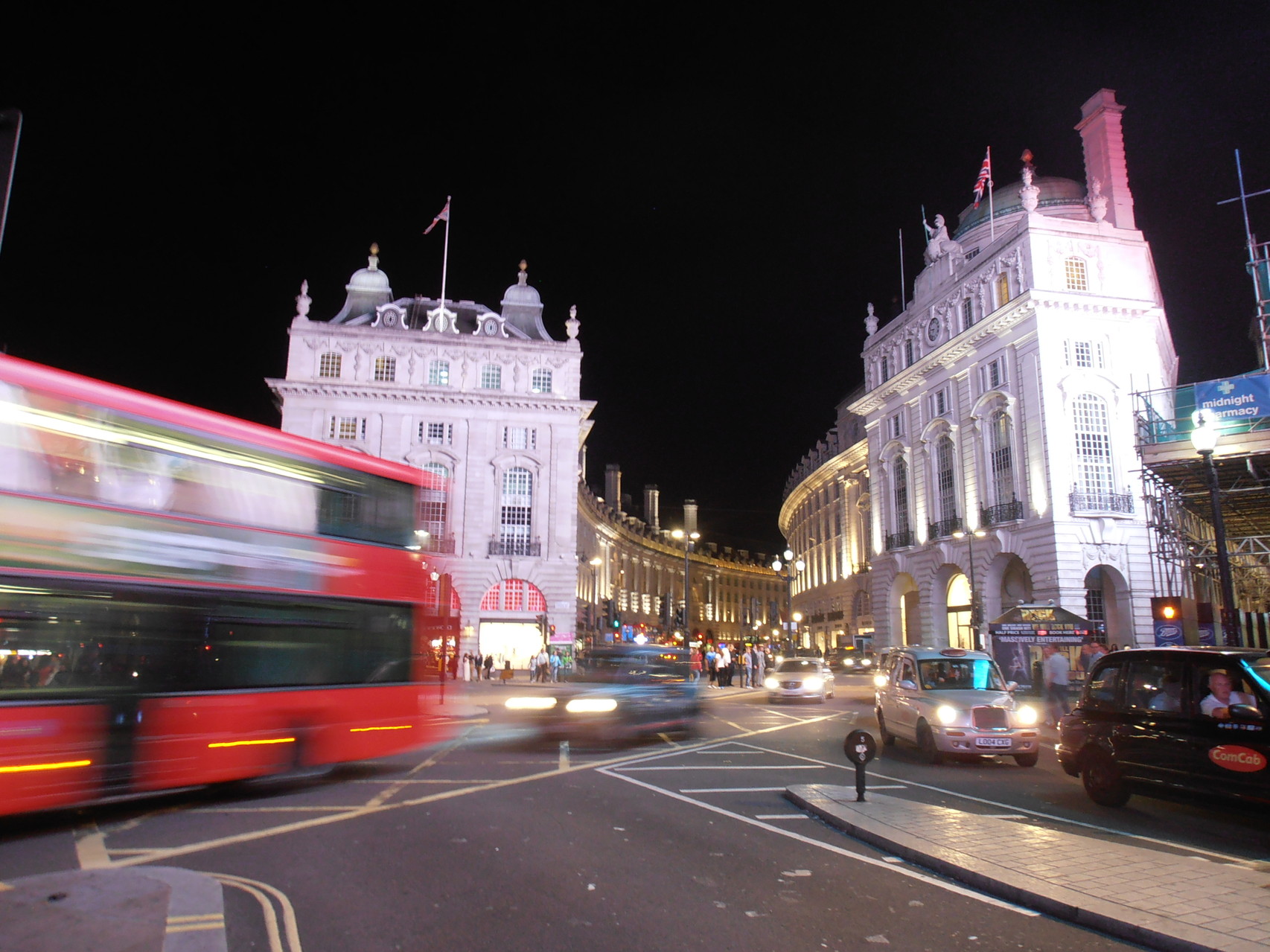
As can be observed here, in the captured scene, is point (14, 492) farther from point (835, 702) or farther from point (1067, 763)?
point (835, 702)

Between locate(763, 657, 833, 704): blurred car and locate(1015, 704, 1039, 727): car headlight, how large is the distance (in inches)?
563

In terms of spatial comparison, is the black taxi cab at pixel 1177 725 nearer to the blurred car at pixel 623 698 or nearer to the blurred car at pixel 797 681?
the blurred car at pixel 623 698

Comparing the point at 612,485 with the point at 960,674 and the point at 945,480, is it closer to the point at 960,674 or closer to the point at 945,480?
the point at 945,480

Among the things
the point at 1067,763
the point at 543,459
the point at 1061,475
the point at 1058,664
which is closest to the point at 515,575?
the point at 543,459

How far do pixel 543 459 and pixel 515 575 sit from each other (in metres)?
7.15

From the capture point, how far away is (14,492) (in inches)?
321

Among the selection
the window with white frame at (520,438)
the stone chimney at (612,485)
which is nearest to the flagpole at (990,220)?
the window with white frame at (520,438)

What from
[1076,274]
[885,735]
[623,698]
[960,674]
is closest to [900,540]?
[1076,274]

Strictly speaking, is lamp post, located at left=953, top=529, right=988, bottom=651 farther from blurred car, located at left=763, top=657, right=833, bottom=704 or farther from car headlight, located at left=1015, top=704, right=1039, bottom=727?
car headlight, located at left=1015, top=704, right=1039, bottom=727

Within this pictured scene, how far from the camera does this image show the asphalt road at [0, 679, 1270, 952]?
5.42 meters

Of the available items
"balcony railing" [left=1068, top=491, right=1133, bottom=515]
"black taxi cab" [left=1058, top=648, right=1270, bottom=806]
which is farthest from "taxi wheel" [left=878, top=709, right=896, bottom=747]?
"balcony railing" [left=1068, top=491, right=1133, bottom=515]

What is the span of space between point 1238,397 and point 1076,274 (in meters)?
16.3

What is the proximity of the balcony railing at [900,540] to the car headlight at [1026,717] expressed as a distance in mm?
34894

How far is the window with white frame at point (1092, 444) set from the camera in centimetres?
3644
